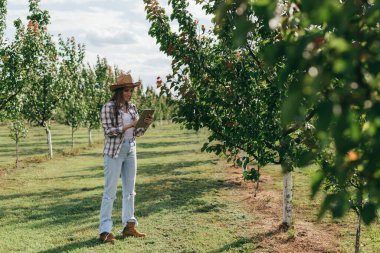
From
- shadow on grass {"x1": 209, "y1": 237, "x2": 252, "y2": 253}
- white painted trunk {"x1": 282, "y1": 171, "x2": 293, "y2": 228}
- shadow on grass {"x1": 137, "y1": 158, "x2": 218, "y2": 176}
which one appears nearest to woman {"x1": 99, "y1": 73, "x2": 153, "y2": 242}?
shadow on grass {"x1": 209, "y1": 237, "x2": 252, "y2": 253}

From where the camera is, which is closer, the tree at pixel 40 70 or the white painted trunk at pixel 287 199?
the white painted trunk at pixel 287 199

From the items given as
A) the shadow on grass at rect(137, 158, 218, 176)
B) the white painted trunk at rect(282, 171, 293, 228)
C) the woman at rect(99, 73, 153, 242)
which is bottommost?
the shadow on grass at rect(137, 158, 218, 176)

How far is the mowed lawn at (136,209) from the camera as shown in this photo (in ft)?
24.2

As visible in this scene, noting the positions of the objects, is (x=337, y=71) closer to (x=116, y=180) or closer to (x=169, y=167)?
(x=116, y=180)

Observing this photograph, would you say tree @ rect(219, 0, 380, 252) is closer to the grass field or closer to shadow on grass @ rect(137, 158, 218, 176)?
the grass field

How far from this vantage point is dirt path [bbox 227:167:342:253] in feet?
23.9

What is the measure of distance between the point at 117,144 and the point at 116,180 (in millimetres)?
646

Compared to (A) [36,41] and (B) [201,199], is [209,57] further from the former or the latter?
(A) [36,41]

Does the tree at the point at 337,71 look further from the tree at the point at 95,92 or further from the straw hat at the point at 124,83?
the tree at the point at 95,92

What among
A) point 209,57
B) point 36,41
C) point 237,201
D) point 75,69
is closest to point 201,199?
point 237,201

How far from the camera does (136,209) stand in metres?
9.95

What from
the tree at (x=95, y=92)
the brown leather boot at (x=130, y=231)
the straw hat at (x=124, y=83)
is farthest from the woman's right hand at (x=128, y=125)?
the tree at (x=95, y=92)

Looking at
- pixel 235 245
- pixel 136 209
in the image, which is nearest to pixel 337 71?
pixel 235 245

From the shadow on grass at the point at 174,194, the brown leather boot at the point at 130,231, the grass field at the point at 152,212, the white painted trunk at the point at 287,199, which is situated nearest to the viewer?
the grass field at the point at 152,212
